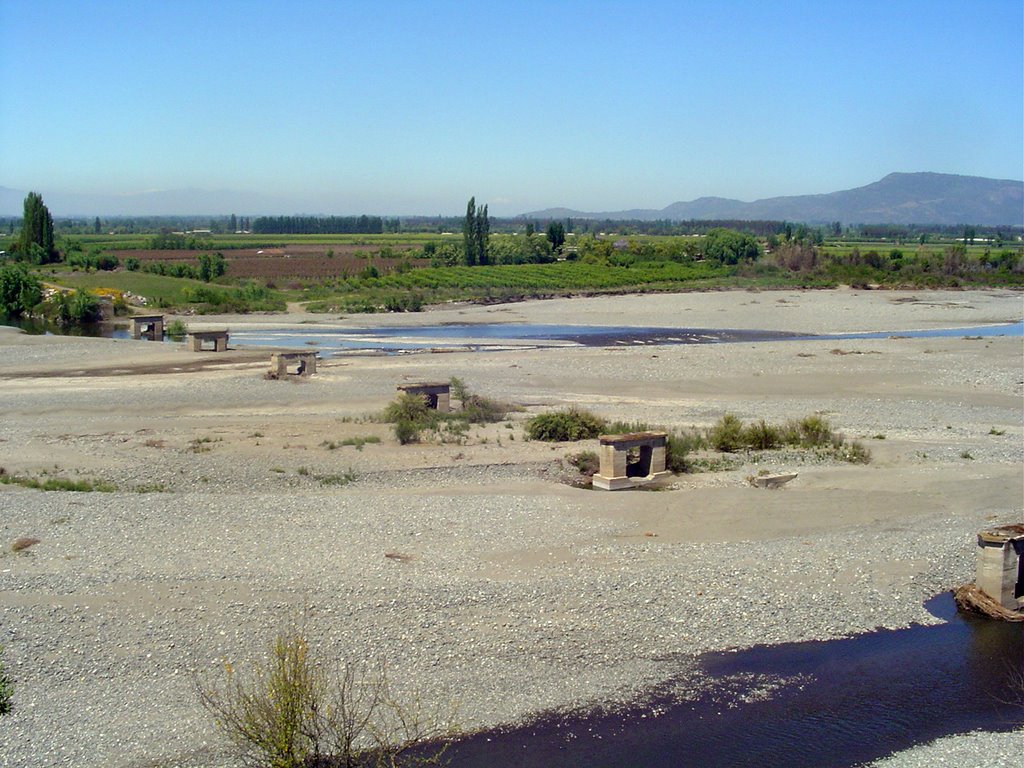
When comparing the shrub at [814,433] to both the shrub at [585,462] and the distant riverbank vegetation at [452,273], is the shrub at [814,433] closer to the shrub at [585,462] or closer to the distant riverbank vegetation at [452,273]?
the shrub at [585,462]

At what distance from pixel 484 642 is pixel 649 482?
25.4ft

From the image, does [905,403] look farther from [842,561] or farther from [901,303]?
[901,303]

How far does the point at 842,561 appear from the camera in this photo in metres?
16.1

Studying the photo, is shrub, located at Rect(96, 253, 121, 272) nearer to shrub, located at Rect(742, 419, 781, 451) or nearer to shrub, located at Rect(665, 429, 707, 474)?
shrub, located at Rect(665, 429, 707, 474)

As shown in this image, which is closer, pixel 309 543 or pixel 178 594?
pixel 178 594

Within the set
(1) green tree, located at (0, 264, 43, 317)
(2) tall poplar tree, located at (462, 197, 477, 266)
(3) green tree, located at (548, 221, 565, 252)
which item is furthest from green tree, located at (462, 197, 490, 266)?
(1) green tree, located at (0, 264, 43, 317)

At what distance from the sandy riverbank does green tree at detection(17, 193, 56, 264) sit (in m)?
56.6

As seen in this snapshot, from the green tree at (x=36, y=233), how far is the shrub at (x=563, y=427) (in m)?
69.4

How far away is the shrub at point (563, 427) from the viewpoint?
23625 millimetres

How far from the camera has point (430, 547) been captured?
16.2 metres

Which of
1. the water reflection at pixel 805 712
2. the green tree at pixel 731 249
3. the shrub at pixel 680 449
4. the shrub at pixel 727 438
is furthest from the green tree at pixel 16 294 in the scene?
the green tree at pixel 731 249

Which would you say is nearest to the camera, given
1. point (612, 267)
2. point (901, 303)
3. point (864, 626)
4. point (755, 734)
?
point (755, 734)

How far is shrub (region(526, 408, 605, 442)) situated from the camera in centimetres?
2362

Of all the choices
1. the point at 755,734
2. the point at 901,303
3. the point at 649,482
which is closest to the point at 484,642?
the point at 755,734
